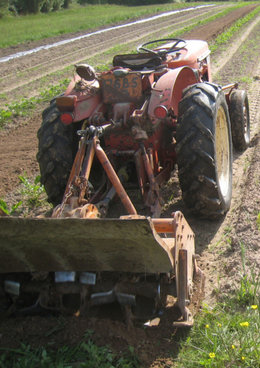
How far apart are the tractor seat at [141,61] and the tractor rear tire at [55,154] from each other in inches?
48.8

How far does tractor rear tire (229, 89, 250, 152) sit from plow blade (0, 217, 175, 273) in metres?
3.15

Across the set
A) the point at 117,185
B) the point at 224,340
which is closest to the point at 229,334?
the point at 224,340

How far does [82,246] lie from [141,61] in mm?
2820

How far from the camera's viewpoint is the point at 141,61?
16.9 ft

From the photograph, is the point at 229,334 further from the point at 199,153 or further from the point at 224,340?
the point at 199,153

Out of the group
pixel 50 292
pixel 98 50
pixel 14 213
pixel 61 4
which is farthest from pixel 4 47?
pixel 61 4

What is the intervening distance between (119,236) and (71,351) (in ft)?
2.54

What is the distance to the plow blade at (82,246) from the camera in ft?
9.09

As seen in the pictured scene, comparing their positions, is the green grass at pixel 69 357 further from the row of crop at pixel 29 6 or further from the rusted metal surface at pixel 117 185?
the row of crop at pixel 29 6

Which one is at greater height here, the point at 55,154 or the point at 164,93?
the point at 164,93

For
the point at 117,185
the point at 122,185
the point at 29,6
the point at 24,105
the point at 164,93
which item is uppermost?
the point at 164,93

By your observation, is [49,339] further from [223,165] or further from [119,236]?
[223,165]

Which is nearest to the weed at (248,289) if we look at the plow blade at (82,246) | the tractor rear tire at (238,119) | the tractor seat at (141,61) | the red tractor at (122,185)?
the red tractor at (122,185)

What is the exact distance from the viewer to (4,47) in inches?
752
